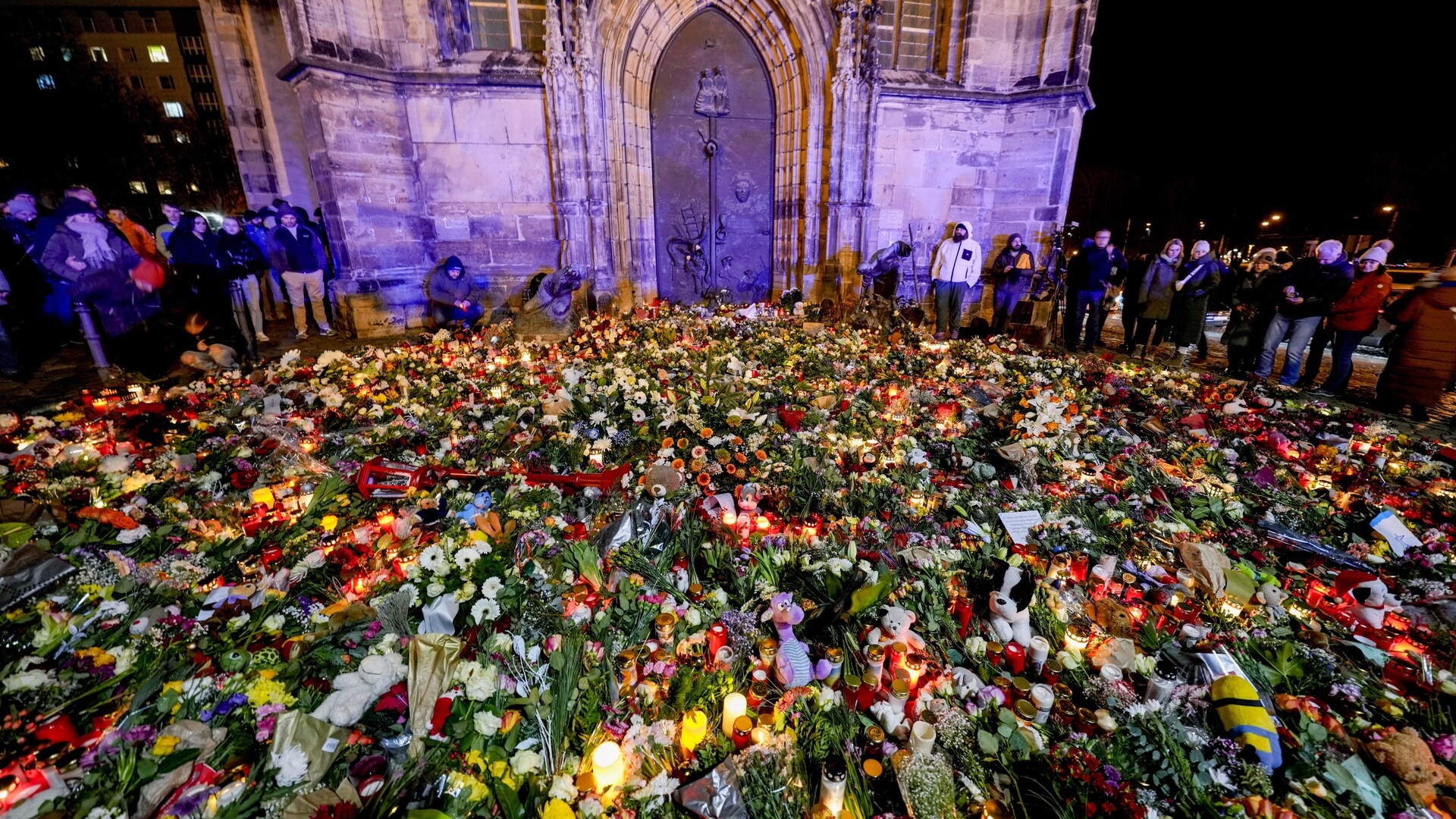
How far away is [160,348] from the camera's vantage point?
6832 millimetres

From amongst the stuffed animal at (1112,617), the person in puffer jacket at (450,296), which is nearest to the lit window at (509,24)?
the person in puffer jacket at (450,296)

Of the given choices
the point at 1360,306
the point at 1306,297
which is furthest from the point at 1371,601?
the point at 1306,297

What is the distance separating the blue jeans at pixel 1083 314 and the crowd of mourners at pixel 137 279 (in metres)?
12.3

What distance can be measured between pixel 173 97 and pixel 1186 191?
92209mm

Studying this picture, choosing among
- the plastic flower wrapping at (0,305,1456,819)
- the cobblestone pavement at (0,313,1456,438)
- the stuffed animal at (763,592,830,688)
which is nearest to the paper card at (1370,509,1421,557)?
the plastic flower wrapping at (0,305,1456,819)

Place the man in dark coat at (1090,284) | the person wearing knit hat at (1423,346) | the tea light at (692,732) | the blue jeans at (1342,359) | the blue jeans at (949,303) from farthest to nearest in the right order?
the blue jeans at (949,303)
the man in dark coat at (1090,284)
the blue jeans at (1342,359)
the person wearing knit hat at (1423,346)
the tea light at (692,732)

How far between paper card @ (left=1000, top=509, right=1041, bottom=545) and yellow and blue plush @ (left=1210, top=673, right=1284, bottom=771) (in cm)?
132

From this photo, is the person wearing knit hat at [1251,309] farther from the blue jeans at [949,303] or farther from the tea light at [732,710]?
the tea light at [732,710]

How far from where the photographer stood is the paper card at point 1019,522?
12.2ft

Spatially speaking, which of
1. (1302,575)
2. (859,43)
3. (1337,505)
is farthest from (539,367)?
(859,43)

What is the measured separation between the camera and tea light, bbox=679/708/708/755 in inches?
92.0

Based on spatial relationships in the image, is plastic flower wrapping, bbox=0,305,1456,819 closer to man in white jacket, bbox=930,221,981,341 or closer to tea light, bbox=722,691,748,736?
tea light, bbox=722,691,748,736

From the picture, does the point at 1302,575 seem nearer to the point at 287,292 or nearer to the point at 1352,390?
the point at 1352,390

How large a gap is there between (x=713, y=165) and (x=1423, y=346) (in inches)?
416
